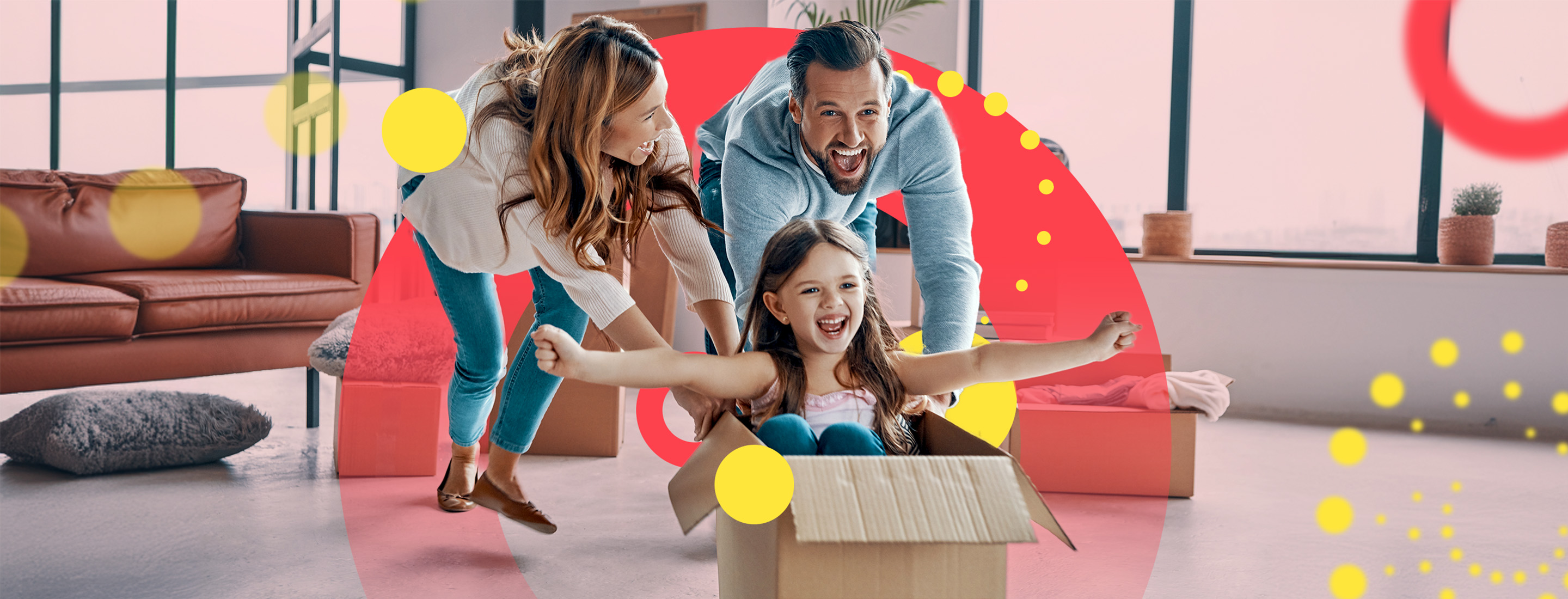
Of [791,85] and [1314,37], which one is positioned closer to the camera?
[791,85]

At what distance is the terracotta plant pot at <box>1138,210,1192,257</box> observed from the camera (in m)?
3.39

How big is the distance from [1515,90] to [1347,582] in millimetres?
2349

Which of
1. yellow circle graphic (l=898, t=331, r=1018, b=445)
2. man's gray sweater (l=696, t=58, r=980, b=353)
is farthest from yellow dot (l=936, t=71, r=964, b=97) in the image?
man's gray sweater (l=696, t=58, r=980, b=353)

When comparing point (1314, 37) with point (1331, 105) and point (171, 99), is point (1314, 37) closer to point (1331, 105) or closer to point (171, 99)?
point (1331, 105)

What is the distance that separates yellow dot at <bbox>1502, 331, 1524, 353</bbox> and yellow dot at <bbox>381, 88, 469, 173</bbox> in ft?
10.5

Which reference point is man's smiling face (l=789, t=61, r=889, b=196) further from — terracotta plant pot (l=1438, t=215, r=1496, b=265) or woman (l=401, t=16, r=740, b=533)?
terracotta plant pot (l=1438, t=215, r=1496, b=265)

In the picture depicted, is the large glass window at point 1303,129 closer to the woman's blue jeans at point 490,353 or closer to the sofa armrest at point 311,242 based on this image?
the woman's blue jeans at point 490,353

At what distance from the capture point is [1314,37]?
331cm

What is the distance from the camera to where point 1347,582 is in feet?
5.31

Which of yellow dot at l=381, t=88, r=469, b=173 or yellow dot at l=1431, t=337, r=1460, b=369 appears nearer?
yellow dot at l=381, t=88, r=469, b=173

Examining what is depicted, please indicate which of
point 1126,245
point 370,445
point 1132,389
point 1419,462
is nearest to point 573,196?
point 370,445

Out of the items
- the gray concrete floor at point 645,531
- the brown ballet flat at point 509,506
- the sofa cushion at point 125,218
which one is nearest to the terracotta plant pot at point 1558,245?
the gray concrete floor at point 645,531

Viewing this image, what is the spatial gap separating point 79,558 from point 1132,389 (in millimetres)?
2129

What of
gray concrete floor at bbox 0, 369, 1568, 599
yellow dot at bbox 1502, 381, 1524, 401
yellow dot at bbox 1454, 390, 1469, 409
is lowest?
gray concrete floor at bbox 0, 369, 1568, 599
